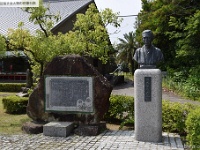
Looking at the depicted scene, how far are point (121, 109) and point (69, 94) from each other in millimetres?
1880

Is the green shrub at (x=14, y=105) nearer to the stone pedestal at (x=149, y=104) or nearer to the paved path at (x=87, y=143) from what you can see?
the paved path at (x=87, y=143)

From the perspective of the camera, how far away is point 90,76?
26.0 feet

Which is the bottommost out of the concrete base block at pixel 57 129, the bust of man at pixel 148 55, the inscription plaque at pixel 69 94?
the concrete base block at pixel 57 129

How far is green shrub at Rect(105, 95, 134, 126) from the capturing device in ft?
28.8

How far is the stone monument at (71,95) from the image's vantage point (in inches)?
311

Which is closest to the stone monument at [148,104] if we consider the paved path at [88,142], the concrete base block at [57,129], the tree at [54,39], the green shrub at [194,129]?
the paved path at [88,142]

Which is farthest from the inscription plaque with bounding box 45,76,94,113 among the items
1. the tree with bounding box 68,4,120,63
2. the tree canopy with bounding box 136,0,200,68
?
the tree canopy with bounding box 136,0,200,68

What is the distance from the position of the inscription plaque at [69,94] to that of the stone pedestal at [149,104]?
61.5 inches

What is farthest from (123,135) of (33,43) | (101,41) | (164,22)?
(164,22)

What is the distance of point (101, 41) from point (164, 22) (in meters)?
8.79

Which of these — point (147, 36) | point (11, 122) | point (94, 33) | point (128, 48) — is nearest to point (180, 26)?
point (94, 33)

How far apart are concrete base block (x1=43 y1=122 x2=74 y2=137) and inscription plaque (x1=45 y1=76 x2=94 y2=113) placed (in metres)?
0.59

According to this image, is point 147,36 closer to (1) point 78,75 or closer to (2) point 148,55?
(2) point 148,55

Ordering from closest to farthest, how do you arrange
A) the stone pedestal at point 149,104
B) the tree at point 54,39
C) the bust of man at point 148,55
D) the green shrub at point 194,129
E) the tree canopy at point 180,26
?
the green shrub at point 194,129 → the stone pedestal at point 149,104 → the bust of man at point 148,55 → the tree at point 54,39 → the tree canopy at point 180,26
